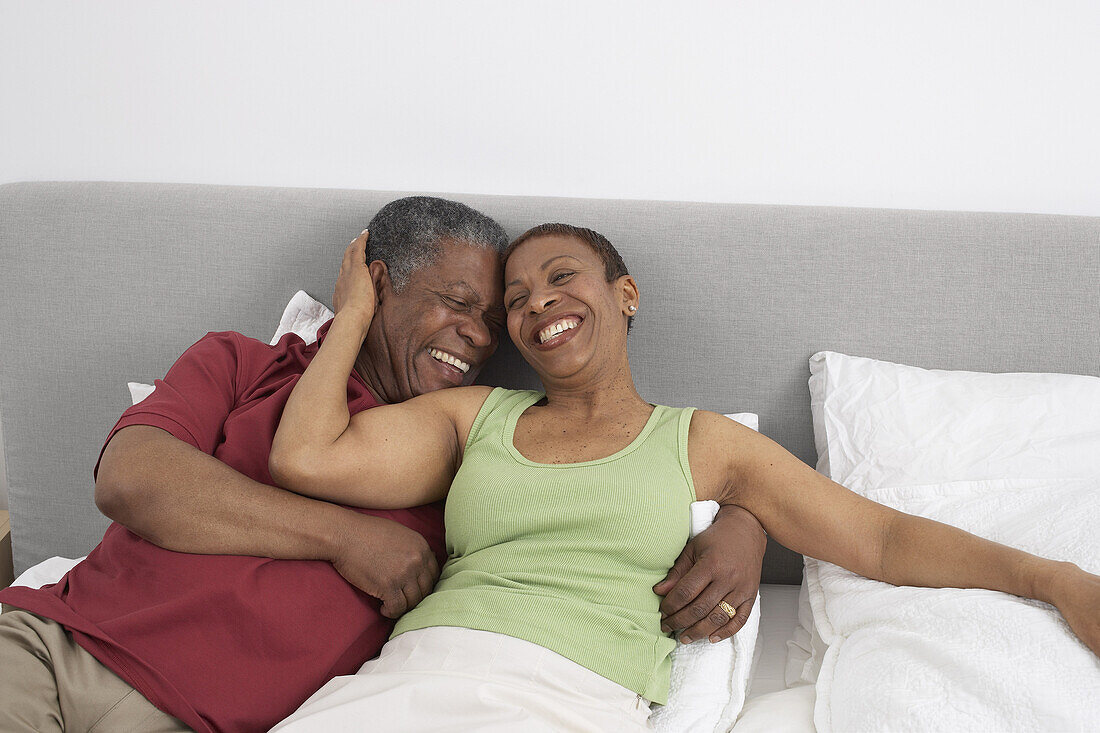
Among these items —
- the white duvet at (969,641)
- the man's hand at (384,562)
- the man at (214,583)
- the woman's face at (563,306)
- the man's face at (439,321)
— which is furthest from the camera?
the man's face at (439,321)

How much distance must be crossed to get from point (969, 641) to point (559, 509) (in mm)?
602

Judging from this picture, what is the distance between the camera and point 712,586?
48.7 inches

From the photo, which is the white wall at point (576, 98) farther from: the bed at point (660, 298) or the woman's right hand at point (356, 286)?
the woman's right hand at point (356, 286)

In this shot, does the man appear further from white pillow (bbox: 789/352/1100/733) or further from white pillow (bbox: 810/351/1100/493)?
white pillow (bbox: 810/351/1100/493)

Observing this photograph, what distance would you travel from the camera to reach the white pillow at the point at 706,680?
1.19 m

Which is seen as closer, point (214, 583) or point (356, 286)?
point (214, 583)

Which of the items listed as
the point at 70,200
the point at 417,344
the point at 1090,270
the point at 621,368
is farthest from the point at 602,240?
the point at 70,200

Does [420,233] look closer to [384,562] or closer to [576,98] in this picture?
[576,98]

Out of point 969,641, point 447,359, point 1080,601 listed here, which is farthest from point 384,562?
point 1080,601

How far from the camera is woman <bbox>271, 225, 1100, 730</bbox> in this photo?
1104 mm

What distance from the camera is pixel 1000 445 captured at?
142 cm

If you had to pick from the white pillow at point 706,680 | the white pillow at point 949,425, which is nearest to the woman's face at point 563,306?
the white pillow at point 706,680

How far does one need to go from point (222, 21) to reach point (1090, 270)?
1919 mm

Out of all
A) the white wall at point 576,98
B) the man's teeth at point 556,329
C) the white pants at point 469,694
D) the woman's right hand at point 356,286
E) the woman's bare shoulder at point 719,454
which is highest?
the white wall at point 576,98
